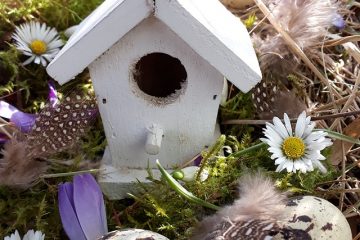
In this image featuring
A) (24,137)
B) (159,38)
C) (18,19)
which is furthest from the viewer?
(18,19)

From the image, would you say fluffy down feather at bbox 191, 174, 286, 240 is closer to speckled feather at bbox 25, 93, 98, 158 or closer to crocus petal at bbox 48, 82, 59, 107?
speckled feather at bbox 25, 93, 98, 158

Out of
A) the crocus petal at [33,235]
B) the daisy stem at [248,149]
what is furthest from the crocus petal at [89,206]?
the daisy stem at [248,149]

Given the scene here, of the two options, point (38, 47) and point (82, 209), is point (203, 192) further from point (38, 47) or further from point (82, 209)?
point (38, 47)

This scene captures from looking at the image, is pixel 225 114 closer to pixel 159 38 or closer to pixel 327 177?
Answer: pixel 327 177

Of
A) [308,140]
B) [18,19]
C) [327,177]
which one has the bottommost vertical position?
[327,177]

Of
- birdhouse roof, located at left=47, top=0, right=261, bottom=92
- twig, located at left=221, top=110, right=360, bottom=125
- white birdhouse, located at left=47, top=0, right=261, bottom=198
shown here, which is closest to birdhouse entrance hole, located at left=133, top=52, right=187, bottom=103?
white birdhouse, located at left=47, top=0, right=261, bottom=198

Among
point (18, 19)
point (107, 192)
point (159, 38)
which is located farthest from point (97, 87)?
point (18, 19)

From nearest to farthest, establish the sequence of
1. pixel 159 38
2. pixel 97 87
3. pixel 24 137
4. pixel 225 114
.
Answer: pixel 159 38
pixel 97 87
pixel 24 137
pixel 225 114

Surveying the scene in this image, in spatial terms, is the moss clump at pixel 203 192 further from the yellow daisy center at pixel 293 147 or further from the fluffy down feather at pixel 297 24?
the fluffy down feather at pixel 297 24
